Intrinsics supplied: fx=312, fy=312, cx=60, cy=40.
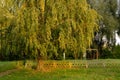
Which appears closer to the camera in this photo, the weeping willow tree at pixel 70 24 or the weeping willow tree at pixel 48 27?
the weeping willow tree at pixel 48 27

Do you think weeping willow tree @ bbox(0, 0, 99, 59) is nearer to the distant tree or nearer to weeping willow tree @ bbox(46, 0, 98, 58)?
weeping willow tree @ bbox(46, 0, 98, 58)

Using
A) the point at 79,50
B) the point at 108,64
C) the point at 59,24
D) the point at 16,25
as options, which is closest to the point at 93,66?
the point at 108,64

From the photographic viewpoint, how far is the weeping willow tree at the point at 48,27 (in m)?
19.1

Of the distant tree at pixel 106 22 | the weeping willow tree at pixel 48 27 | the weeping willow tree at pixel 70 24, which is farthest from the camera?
the distant tree at pixel 106 22

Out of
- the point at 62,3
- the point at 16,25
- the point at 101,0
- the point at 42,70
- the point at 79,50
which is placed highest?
the point at 101,0

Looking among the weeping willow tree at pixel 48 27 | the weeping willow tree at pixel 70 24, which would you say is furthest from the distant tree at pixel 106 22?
the weeping willow tree at pixel 48 27

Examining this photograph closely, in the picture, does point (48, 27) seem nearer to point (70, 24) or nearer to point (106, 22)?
point (70, 24)

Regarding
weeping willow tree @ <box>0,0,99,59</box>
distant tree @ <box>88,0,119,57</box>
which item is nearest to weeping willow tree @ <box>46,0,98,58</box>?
weeping willow tree @ <box>0,0,99,59</box>

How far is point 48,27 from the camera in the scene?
19.3 metres

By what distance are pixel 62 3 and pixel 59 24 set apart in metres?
1.45

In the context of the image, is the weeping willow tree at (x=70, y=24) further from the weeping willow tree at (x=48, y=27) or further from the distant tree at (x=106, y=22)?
the distant tree at (x=106, y=22)

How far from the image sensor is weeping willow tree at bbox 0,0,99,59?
19.1m

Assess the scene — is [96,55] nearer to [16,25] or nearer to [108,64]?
[108,64]

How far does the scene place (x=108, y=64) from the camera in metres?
25.5
